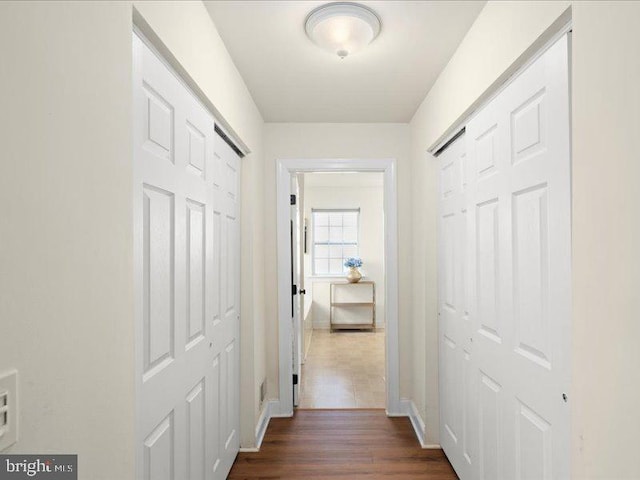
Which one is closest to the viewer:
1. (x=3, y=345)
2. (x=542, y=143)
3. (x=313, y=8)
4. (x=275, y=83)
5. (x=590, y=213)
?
(x=3, y=345)

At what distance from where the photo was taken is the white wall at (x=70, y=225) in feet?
2.34

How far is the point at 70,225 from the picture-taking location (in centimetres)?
86

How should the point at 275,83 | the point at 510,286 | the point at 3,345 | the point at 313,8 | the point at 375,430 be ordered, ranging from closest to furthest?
the point at 3,345 < the point at 510,286 < the point at 313,8 < the point at 275,83 < the point at 375,430

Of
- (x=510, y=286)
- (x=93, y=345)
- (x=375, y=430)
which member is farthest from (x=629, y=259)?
(x=375, y=430)

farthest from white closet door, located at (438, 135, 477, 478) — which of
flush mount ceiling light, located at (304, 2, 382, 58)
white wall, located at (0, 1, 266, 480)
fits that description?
white wall, located at (0, 1, 266, 480)

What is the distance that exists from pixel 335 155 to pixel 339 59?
113cm

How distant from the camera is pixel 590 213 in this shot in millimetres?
1058

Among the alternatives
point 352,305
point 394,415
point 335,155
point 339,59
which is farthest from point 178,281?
point 352,305

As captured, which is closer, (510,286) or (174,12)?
(174,12)

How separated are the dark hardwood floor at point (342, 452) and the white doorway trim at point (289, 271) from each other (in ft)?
0.73

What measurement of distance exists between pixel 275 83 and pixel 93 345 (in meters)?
2.03

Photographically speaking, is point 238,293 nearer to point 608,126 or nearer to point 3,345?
point 3,345

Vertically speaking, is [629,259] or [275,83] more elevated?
[275,83]

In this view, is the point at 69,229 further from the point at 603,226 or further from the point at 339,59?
the point at 339,59
